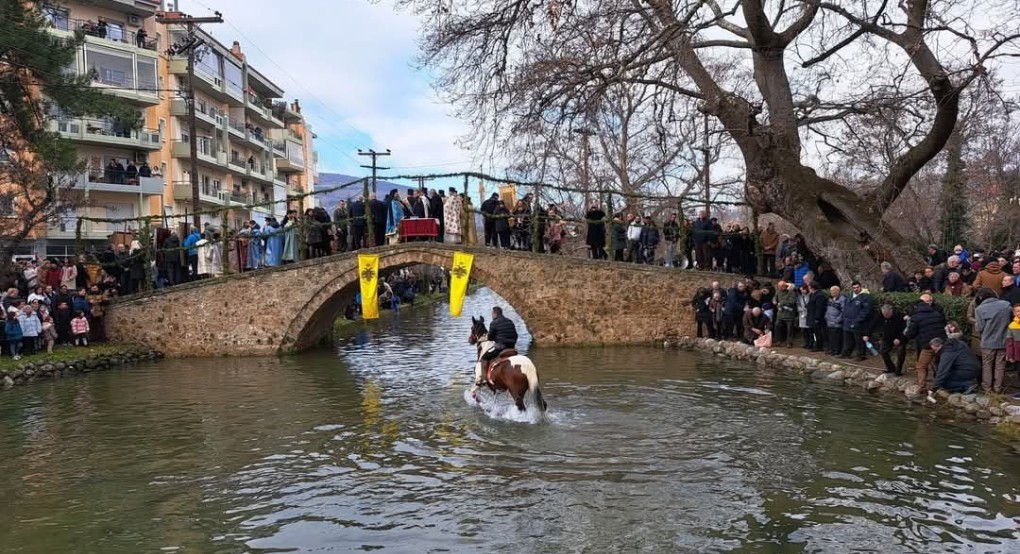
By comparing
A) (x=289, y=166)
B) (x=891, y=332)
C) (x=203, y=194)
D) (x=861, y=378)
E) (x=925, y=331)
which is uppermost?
(x=289, y=166)

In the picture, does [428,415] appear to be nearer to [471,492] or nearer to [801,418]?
[471,492]

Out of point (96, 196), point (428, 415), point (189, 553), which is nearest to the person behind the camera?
point (189, 553)

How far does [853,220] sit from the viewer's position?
1736cm

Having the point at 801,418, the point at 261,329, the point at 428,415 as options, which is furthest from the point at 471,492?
the point at 261,329

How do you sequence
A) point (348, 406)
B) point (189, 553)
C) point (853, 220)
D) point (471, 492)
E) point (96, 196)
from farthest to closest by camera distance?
point (96, 196) → point (853, 220) → point (348, 406) → point (471, 492) → point (189, 553)

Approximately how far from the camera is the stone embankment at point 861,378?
10.7 meters

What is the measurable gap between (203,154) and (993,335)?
4728cm

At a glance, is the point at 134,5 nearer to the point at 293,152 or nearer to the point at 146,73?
the point at 146,73

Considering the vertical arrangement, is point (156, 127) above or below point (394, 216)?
above

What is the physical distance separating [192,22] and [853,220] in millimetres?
23721

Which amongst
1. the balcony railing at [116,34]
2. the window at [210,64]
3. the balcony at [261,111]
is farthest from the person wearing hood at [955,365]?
the balcony at [261,111]

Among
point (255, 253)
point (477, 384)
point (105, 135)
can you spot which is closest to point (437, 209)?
point (255, 253)

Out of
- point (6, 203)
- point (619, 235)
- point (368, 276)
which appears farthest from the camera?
point (619, 235)

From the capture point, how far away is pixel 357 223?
2223cm
